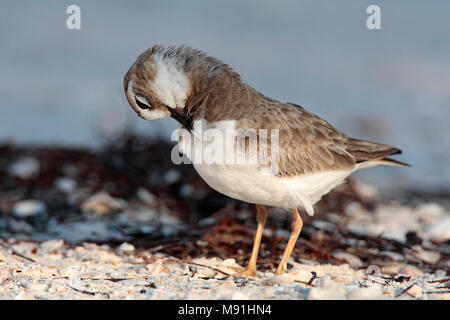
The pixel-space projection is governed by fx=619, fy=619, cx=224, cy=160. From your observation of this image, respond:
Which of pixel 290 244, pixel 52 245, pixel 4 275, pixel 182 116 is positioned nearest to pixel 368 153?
pixel 290 244

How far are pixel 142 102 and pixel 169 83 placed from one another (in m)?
0.22

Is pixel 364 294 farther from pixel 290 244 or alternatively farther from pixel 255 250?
pixel 255 250

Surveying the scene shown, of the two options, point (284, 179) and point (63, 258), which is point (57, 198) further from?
point (284, 179)

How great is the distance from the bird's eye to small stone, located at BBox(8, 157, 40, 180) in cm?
333

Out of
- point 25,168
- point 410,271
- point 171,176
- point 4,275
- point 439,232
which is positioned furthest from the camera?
point 25,168

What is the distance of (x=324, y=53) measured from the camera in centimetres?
1571

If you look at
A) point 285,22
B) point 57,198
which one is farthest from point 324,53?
point 57,198

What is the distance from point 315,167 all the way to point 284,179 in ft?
1.14

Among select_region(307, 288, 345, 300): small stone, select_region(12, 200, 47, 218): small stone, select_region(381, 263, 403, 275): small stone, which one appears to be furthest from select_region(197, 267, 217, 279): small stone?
select_region(12, 200, 47, 218): small stone

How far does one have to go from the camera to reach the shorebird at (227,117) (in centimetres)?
383

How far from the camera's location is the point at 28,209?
6020 mm

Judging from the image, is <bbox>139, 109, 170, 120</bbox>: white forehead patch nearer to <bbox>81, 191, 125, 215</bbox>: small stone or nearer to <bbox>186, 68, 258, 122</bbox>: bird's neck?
<bbox>186, 68, 258, 122</bbox>: bird's neck

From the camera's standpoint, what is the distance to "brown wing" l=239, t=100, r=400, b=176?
13.1ft

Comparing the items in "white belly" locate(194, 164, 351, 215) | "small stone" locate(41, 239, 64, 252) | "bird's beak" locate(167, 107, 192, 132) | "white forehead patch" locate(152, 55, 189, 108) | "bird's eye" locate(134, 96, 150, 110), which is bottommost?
"small stone" locate(41, 239, 64, 252)
